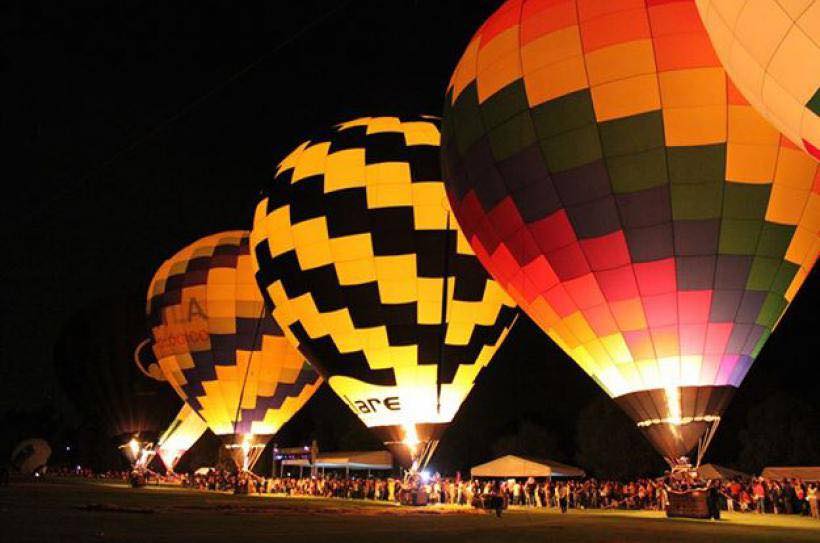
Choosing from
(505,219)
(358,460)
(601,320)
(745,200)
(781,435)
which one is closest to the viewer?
(745,200)

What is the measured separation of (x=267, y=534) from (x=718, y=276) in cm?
632

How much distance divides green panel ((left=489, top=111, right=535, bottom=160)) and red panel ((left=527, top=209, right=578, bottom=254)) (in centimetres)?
103

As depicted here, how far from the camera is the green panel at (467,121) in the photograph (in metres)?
11.7

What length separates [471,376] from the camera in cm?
1543

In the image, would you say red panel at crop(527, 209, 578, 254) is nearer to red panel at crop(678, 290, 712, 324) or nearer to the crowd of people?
red panel at crop(678, 290, 712, 324)

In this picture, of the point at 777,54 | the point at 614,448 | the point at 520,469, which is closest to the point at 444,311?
the point at 520,469

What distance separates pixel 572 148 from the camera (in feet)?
34.5

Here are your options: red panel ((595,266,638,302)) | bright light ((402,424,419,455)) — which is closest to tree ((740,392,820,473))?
bright light ((402,424,419,455))

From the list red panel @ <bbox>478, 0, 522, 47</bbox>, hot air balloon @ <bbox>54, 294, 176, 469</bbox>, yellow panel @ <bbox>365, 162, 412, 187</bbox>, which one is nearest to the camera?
red panel @ <bbox>478, 0, 522, 47</bbox>

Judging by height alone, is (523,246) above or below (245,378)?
above

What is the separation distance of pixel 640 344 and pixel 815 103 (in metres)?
5.07

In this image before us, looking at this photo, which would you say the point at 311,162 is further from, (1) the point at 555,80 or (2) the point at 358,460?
(2) the point at 358,460

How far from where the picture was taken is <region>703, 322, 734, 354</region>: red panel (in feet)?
33.8

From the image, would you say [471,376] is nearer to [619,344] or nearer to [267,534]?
[619,344]
